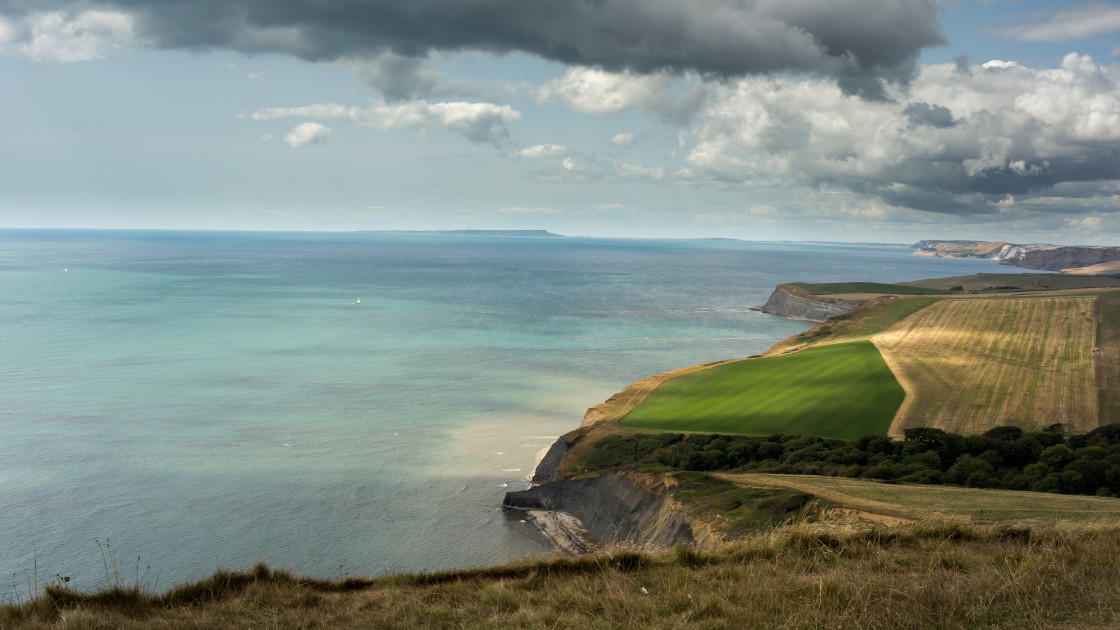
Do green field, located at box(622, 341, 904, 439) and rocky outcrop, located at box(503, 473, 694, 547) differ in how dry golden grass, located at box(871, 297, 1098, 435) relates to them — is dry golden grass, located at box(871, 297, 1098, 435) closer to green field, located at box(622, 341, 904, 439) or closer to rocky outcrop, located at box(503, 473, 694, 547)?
green field, located at box(622, 341, 904, 439)

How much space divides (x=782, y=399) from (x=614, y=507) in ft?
69.2

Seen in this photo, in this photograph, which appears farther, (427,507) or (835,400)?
(835,400)

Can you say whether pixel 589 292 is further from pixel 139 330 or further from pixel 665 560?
pixel 665 560

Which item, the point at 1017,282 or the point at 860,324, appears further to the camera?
the point at 1017,282

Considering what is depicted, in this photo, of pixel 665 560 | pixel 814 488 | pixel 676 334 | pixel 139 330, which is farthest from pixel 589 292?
pixel 665 560

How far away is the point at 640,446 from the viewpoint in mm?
31828

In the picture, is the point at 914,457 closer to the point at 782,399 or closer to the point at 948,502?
the point at 948,502

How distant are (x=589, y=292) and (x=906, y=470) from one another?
10785cm

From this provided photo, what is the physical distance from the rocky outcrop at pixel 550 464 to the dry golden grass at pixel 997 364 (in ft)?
64.3

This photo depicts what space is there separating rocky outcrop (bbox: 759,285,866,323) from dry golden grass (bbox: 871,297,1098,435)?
2684 cm

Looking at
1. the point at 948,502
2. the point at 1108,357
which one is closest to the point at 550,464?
the point at 948,502

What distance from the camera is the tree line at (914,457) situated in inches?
894

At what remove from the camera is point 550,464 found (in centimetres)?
3244

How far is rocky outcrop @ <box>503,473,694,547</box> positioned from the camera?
71.8 ft
